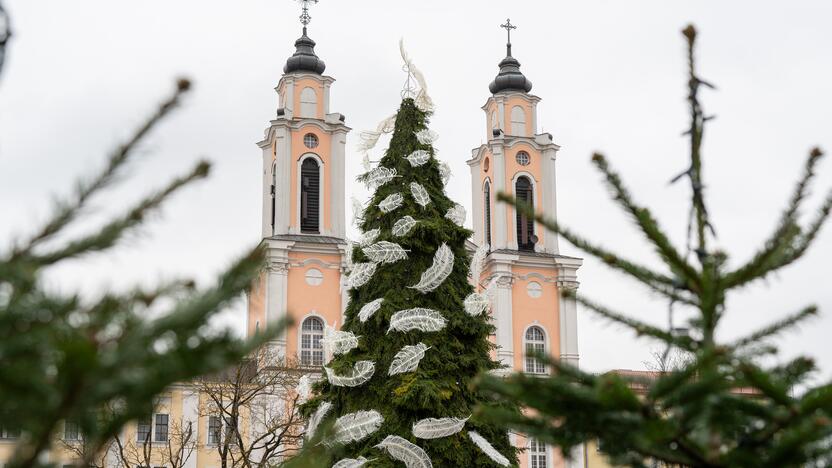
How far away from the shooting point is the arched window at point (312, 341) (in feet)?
119

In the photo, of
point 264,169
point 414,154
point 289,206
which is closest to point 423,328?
point 414,154

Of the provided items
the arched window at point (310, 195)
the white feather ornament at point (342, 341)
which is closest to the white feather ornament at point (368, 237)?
the white feather ornament at point (342, 341)

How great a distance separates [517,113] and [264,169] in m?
10.4

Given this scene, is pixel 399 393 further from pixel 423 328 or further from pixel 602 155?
pixel 602 155

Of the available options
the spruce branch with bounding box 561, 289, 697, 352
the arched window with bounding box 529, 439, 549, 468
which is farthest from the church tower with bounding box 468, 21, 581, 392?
the spruce branch with bounding box 561, 289, 697, 352

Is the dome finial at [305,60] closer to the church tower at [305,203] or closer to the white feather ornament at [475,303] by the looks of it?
the church tower at [305,203]

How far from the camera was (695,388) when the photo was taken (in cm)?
264

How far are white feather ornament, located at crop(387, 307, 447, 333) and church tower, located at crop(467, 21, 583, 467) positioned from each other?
21.7 metres

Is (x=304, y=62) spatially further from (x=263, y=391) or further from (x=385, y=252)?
(x=385, y=252)

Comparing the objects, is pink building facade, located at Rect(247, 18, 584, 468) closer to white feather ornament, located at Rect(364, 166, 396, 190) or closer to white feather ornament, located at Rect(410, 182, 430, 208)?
white feather ornament, located at Rect(364, 166, 396, 190)

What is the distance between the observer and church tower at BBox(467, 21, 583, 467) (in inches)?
1532

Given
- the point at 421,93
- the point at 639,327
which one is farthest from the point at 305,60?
the point at 639,327

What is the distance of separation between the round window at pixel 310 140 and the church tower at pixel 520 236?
6.92 metres

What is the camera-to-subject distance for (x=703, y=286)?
3178mm
